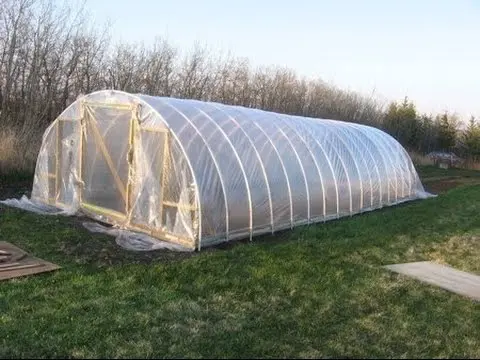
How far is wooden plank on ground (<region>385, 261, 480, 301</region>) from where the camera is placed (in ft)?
24.7

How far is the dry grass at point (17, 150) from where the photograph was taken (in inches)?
598

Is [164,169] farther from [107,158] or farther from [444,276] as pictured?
[444,276]

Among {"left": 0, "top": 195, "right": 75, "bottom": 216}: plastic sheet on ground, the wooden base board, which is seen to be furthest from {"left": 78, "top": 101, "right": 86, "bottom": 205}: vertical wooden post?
the wooden base board

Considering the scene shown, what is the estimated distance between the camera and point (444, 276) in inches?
324

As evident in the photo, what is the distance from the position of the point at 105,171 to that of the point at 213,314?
6.43 m

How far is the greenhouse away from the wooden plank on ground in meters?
3.08

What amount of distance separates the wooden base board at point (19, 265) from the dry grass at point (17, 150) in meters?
7.75

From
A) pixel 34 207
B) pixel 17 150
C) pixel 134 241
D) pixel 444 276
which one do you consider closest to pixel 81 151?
pixel 34 207

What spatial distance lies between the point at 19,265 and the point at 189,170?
3.33 meters

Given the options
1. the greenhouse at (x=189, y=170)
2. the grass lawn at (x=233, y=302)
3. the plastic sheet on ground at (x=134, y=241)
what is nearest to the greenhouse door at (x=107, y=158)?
the greenhouse at (x=189, y=170)

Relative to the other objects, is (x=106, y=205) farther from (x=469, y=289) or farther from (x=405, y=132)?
(x=405, y=132)

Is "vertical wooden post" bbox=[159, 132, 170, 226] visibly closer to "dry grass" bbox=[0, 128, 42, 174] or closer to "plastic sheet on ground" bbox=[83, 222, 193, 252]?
"plastic sheet on ground" bbox=[83, 222, 193, 252]

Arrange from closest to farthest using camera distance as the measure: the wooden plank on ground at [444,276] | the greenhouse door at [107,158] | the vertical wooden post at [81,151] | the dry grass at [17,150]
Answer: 1. the wooden plank on ground at [444,276]
2. the greenhouse door at [107,158]
3. the vertical wooden post at [81,151]
4. the dry grass at [17,150]

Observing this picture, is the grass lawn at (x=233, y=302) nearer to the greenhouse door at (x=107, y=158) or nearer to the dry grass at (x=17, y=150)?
the greenhouse door at (x=107, y=158)
